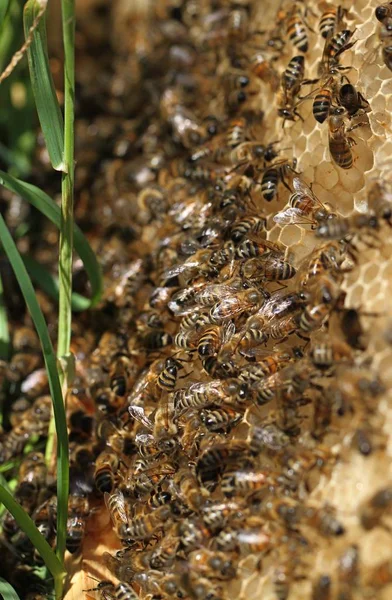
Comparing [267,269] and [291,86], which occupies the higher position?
[291,86]

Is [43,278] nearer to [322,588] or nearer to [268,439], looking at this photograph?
[268,439]

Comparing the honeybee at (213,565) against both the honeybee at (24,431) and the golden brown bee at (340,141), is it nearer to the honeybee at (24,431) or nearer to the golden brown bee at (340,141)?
the honeybee at (24,431)

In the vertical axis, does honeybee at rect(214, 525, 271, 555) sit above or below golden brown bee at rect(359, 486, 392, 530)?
below

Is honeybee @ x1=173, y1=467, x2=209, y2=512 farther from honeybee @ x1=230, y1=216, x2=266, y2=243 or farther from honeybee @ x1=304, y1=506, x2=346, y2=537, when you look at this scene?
honeybee @ x1=230, y1=216, x2=266, y2=243

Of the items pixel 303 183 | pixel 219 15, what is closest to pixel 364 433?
pixel 303 183

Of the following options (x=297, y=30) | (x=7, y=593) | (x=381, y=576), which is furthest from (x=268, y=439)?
(x=297, y=30)

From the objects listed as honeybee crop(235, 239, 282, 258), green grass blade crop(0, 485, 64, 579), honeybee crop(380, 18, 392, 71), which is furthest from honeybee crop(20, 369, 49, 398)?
honeybee crop(380, 18, 392, 71)

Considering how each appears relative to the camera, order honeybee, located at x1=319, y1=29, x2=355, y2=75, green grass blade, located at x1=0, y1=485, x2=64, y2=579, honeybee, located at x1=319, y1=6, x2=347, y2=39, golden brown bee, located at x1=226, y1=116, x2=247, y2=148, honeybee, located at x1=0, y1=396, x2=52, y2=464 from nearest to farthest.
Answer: green grass blade, located at x1=0, y1=485, x2=64, y2=579 → honeybee, located at x1=319, y1=29, x2=355, y2=75 → honeybee, located at x1=319, y1=6, x2=347, y2=39 → honeybee, located at x1=0, y1=396, x2=52, y2=464 → golden brown bee, located at x1=226, y1=116, x2=247, y2=148
